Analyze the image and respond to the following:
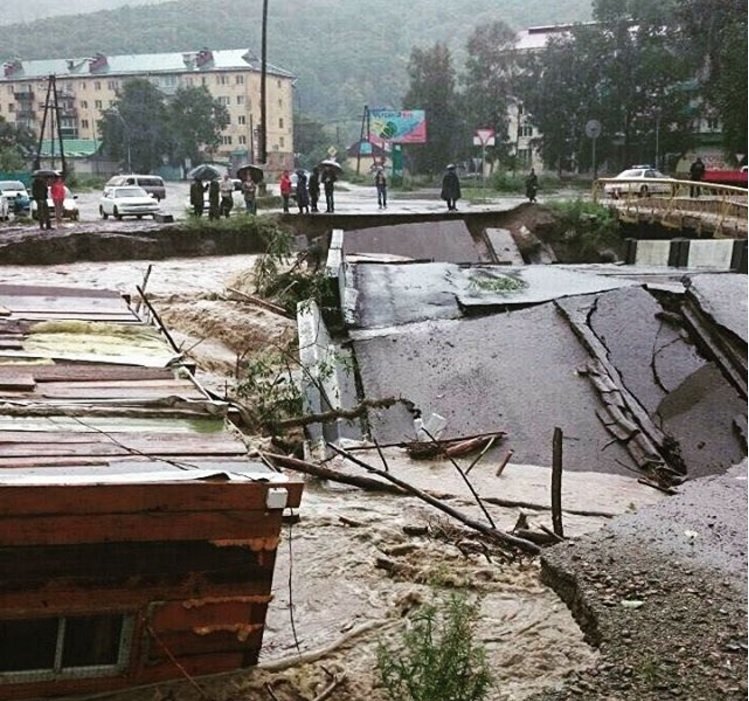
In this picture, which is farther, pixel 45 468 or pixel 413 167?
pixel 413 167

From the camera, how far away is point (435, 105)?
42.0 metres

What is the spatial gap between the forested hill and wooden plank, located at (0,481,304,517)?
54942 millimetres

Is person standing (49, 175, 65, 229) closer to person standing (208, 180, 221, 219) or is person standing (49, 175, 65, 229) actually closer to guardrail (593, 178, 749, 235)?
person standing (208, 180, 221, 219)

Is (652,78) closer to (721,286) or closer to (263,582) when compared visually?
(721,286)

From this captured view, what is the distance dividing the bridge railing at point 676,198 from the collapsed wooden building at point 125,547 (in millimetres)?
18451

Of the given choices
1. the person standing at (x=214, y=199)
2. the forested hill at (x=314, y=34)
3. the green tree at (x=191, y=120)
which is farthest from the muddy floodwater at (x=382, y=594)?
the forested hill at (x=314, y=34)

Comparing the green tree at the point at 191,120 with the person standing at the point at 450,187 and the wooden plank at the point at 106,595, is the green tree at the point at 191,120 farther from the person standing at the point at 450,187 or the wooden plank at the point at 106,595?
the wooden plank at the point at 106,595

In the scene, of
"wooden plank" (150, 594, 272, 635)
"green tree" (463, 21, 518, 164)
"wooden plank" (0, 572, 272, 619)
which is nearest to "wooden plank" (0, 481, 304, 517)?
"wooden plank" (0, 572, 272, 619)

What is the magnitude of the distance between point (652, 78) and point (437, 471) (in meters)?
32.2

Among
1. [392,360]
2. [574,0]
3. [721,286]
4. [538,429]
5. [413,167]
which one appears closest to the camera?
[538,429]

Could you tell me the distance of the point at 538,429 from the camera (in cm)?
902

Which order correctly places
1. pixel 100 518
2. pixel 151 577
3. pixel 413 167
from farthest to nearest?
pixel 413 167
pixel 151 577
pixel 100 518

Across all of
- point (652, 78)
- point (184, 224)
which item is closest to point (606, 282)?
point (184, 224)

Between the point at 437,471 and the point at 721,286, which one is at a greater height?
the point at 721,286
